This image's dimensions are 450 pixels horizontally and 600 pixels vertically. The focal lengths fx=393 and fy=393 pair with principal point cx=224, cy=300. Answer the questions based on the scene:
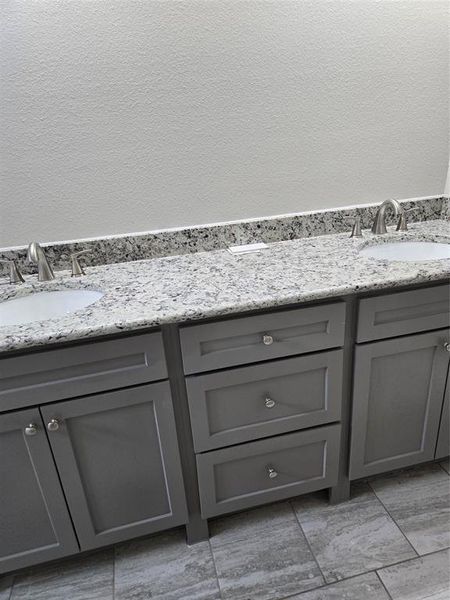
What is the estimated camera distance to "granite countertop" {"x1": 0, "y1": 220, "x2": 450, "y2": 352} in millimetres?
935

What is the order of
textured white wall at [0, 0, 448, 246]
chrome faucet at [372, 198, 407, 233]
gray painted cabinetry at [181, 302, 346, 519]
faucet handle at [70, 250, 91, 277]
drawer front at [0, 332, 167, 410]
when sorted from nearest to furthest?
1. drawer front at [0, 332, 167, 410]
2. gray painted cabinetry at [181, 302, 346, 519]
3. textured white wall at [0, 0, 448, 246]
4. faucet handle at [70, 250, 91, 277]
5. chrome faucet at [372, 198, 407, 233]

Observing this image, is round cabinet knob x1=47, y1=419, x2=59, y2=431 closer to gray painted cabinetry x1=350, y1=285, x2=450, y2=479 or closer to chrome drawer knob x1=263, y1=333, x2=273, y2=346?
chrome drawer knob x1=263, y1=333, x2=273, y2=346

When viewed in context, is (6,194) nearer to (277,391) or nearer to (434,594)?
(277,391)

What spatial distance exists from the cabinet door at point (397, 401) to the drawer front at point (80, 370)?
606mm

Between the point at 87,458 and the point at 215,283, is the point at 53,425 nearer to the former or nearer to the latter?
the point at 87,458

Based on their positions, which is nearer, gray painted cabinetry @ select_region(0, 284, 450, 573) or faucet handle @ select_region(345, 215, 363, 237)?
gray painted cabinetry @ select_region(0, 284, 450, 573)

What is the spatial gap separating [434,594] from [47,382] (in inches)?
47.6

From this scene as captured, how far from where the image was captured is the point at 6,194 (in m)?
1.23

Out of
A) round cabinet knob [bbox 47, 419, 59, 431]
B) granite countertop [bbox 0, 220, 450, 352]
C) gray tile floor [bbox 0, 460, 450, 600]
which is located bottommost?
gray tile floor [bbox 0, 460, 450, 600]

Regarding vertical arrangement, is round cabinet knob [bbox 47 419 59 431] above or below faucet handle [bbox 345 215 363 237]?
below

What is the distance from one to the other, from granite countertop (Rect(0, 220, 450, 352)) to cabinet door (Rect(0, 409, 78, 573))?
26 cm

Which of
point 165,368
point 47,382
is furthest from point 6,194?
point 165,368

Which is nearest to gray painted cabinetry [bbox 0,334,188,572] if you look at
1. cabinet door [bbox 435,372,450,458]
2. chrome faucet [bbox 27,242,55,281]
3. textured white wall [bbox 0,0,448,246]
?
chrome faucet [bbox 27,242,55,281]

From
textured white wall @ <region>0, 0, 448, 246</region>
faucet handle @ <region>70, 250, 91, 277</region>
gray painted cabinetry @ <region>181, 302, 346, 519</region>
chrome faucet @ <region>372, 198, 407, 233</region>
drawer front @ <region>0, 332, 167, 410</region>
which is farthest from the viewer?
chrome faucet @ <region>372, 198, 407, 233</region>
